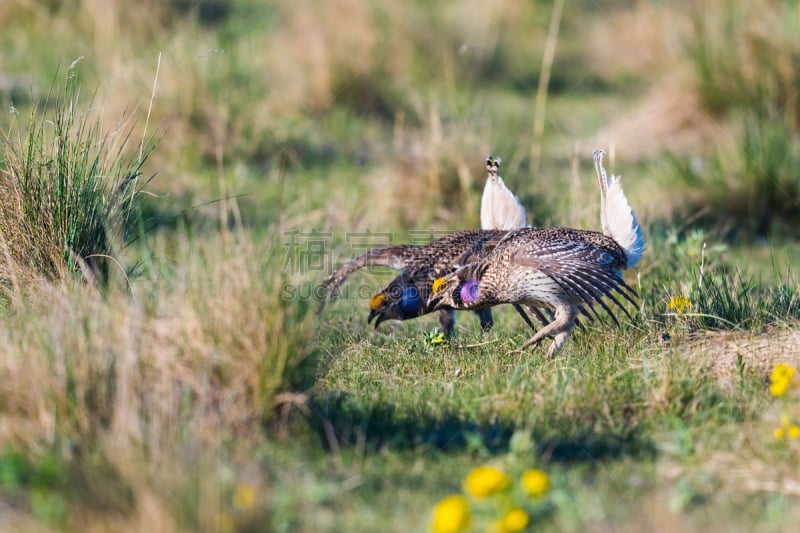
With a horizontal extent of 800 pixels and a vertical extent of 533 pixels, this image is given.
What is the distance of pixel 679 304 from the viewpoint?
19.5ft

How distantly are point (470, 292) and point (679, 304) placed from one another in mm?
1340

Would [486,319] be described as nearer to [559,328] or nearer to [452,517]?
[559,328]

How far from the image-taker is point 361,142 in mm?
11250

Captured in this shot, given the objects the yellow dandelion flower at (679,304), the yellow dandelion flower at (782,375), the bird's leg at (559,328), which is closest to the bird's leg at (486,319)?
the bird's leg at (559,328)

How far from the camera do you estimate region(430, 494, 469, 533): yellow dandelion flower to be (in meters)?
3.54

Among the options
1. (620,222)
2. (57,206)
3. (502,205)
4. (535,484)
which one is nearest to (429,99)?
(502,205)

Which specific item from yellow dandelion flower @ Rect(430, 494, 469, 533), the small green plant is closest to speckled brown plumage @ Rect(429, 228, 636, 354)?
the small green plant

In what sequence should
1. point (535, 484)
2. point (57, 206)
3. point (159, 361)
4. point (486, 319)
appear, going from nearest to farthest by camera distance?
1. point (535, 484)
2. point (159, 361)
3. point (57, 206)
4. point (486, 319)

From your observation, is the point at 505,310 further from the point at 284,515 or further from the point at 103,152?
the point at 284,515

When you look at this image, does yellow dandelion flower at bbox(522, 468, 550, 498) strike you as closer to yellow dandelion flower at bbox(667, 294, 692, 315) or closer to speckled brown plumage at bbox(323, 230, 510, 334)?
yellow dandelion flower at bbox(667, 294, 692, 315)

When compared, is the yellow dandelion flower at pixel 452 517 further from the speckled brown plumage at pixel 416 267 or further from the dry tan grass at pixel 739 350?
the speckled brown plumage at pixel 416 267

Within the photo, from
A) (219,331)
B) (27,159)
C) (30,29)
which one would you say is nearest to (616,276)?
(219,331)

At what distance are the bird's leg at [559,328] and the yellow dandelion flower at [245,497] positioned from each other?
2.57 m

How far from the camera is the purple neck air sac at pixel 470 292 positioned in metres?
6.06
